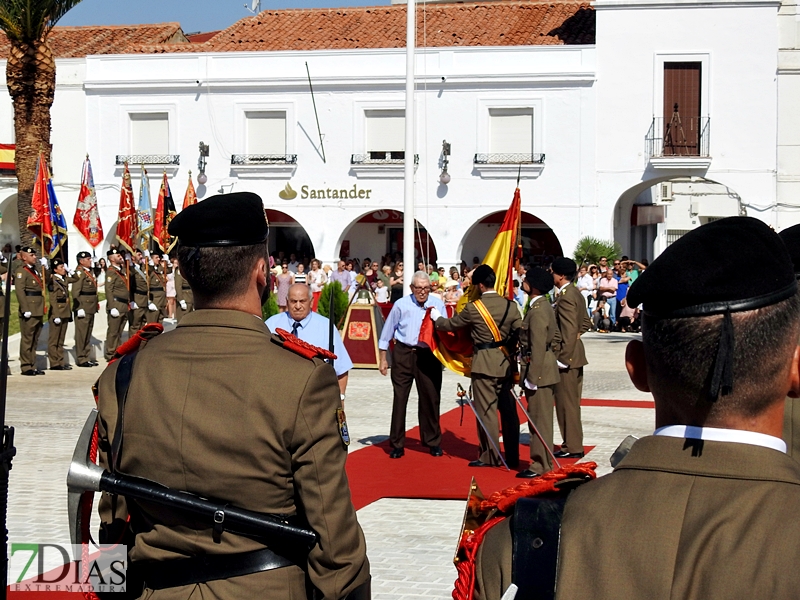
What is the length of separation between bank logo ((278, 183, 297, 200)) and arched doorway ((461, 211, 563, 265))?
519cm

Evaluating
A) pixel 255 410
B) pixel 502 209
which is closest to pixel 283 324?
pixel 255 410

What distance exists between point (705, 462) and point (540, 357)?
27.3 ft

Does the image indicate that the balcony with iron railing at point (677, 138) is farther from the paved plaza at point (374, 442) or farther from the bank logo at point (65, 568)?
the bank logo at point (65, 568)

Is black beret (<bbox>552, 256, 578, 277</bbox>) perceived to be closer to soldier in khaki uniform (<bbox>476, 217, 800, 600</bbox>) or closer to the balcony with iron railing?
soldier in khaki uniform (<bbox>476, 217, 800, 600</bbox>)

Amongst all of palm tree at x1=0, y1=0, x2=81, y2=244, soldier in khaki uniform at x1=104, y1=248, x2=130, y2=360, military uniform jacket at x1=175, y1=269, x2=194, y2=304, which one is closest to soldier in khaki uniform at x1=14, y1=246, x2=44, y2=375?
soldier in khaki uniform at x1=104, y1=248, x2=130, y2=360

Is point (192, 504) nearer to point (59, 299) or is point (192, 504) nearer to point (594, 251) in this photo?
point (59, 299)

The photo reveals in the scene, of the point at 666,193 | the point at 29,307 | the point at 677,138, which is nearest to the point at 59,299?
the point at 29,307

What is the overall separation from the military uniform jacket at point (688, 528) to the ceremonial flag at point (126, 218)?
2062 centimetres

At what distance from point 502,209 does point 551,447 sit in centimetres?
2107

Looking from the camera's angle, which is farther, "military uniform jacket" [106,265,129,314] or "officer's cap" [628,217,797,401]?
"military uniform jacket" [106,265,129,314]

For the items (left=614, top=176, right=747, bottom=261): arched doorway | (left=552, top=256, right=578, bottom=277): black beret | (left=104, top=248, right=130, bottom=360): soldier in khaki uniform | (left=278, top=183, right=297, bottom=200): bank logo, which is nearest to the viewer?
(left=552, top=256, right=578, bottom=277): black beret

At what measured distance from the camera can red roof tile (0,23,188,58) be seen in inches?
1426

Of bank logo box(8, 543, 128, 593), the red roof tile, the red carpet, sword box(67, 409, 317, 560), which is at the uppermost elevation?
A: the red roof tile

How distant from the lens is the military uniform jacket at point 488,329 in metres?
10.2
